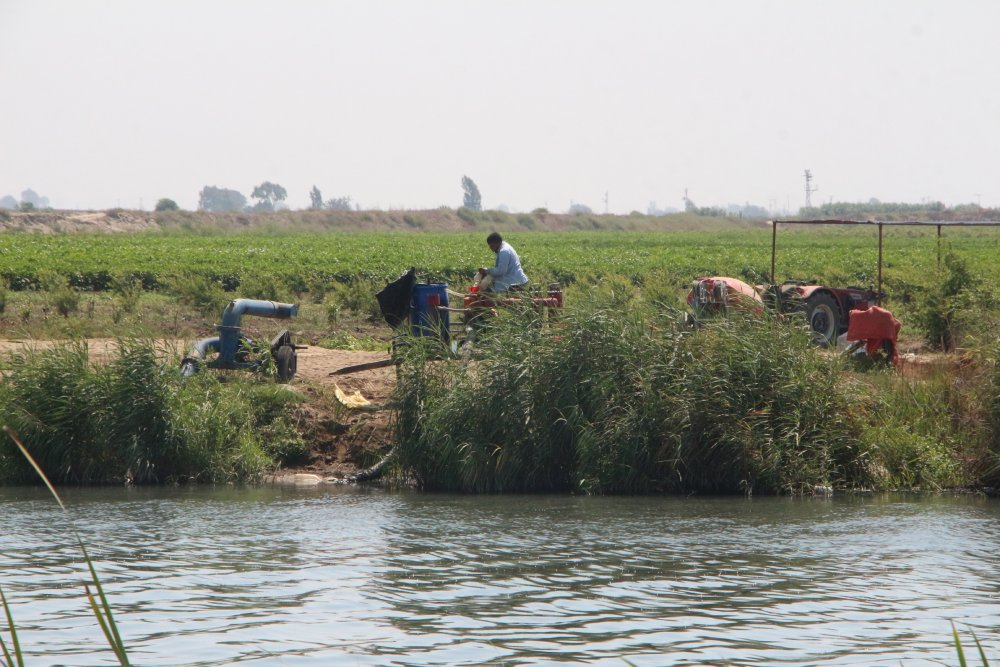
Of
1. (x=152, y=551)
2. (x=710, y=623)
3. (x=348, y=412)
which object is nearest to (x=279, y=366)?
(x=348, y=412)

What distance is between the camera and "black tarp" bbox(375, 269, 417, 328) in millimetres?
16344

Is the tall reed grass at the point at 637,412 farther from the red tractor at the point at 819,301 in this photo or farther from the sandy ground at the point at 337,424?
the red tractor at the point at 819,301

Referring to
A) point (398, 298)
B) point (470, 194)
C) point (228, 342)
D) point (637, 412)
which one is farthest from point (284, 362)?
point (470, 194)

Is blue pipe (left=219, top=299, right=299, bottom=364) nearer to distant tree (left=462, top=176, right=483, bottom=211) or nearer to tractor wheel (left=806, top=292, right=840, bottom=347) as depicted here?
tractor wheel (left=806, top=292, right=840, bottom=347)

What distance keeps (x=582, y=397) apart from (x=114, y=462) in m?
5.36

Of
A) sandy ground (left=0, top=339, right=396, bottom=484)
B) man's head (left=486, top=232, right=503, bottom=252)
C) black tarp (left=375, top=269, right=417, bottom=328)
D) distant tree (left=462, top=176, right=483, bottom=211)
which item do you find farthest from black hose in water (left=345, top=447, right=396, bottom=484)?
distant tree (left=462, top=176, right=483, bottom=211)

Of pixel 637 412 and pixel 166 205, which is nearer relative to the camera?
pixel 637 412

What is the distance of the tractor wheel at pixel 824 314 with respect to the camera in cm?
1850

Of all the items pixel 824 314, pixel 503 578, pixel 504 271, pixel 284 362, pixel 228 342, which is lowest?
pixel 503 578

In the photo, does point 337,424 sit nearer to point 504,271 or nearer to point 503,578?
point 504,271

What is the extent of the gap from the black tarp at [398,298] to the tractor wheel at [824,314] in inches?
230

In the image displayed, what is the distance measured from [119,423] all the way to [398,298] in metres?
3.88

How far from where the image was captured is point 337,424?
1591 centimetres

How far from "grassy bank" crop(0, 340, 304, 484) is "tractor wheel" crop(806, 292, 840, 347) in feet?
26.8
